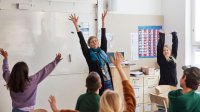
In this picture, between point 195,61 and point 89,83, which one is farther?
point 195,61

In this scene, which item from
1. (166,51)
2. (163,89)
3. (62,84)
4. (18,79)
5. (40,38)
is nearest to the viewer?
(18,79)

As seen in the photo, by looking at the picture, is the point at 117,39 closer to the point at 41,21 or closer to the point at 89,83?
the point at 41,21

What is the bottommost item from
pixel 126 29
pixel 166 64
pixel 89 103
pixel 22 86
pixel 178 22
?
pixel 89 103

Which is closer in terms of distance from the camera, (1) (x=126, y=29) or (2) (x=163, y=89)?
(2) (x=163, y=89)

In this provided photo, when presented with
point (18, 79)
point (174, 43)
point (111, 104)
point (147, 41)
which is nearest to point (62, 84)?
point (18, 79)

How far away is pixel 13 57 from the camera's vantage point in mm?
4500

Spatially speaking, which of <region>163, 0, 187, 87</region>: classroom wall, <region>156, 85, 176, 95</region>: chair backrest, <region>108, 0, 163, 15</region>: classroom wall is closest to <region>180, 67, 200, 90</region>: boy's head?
<region>156, 85, 176, 95</region>: chair backrest

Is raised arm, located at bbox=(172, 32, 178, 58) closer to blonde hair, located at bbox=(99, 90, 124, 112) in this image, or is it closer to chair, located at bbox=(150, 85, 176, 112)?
chair, located at bbox=(150, 85, 176, 112)

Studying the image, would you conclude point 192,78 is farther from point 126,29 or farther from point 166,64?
point 126,29

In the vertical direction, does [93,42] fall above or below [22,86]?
above

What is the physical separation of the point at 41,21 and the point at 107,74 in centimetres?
152

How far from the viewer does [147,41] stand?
613 centimetres

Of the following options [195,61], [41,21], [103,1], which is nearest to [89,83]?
[41,21]

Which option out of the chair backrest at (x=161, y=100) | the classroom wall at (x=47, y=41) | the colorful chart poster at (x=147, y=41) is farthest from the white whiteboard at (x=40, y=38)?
the chair backrest at (x=161, y=100)
